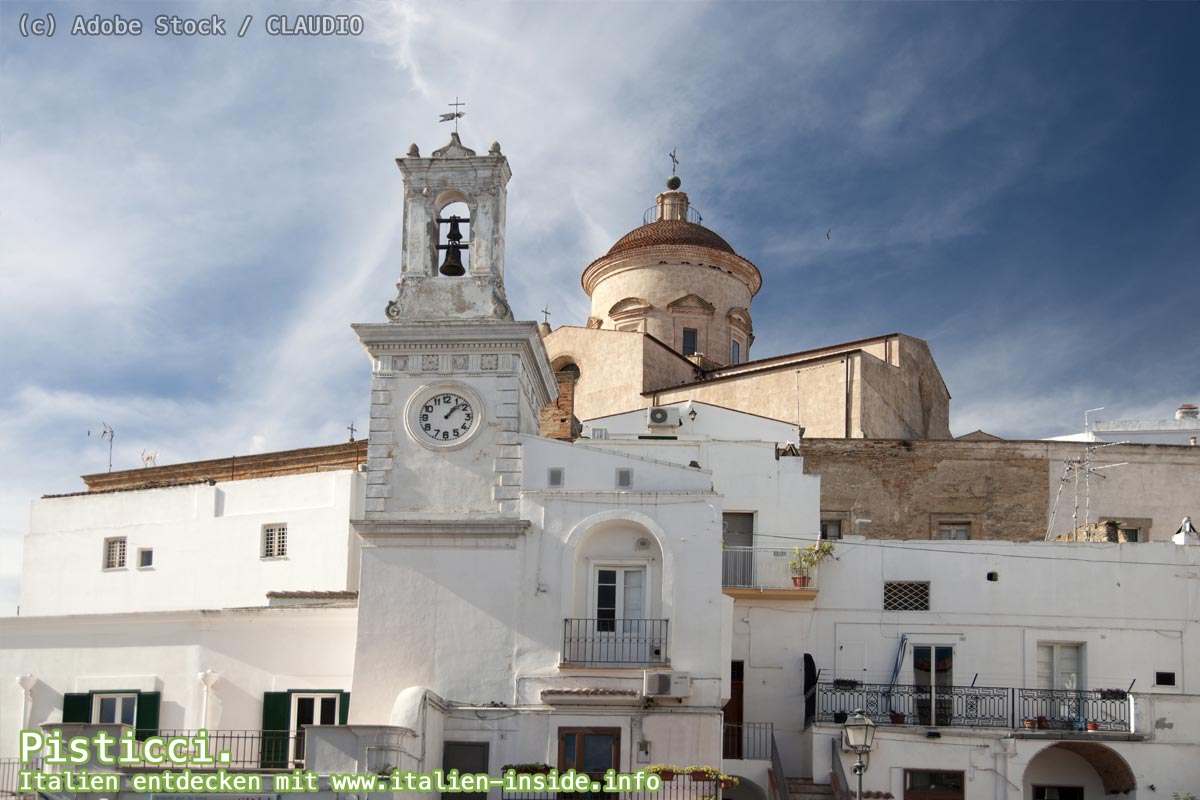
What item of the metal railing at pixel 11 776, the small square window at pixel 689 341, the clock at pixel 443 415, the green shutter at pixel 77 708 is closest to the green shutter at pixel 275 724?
the green shutter at pixel 77 708

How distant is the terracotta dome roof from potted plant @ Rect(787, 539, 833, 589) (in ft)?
62.9

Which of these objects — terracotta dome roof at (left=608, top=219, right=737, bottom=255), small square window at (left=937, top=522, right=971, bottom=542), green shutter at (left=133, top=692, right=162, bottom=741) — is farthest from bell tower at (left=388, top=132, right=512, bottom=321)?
terracotta dome roof at (left=608, top=219, right=737, bottom=255)

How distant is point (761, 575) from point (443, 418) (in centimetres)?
749

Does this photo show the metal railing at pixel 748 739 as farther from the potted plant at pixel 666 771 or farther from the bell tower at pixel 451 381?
the bell tower at pixel 451 381

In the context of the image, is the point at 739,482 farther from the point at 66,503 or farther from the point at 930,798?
the point at 66,503

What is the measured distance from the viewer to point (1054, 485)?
38.5 m

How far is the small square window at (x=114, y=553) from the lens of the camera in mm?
38062

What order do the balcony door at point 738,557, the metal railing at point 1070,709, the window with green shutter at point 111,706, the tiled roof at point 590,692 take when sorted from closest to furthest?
the tiled roof at point 590,692
the window with green shutter at point 111,706
the metal railing at point 1070,709
the balcony door at point 738,557

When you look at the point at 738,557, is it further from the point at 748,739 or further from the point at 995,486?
the point at 995,486

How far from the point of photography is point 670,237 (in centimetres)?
4869

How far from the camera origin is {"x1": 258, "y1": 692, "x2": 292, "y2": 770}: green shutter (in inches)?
1082

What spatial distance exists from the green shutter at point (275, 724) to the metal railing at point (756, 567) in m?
8.54

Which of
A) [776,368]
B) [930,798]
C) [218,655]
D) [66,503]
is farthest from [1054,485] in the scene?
[66,503]

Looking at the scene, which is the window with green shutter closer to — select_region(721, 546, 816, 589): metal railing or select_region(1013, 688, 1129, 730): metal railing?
select_region(721, 546, 816, 589): metal railing
